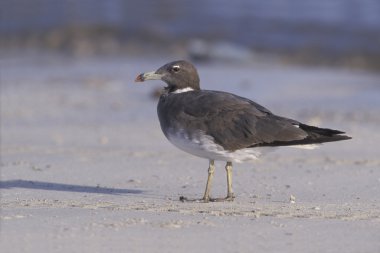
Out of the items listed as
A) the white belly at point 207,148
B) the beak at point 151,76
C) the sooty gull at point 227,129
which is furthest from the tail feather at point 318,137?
the beak at point 151,76

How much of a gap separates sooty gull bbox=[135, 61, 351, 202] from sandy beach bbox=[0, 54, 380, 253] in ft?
1.42

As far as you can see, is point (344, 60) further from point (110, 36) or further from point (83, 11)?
point (83, 11)

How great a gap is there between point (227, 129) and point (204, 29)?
51.7 feet

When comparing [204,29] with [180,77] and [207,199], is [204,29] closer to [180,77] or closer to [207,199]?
[180,77]

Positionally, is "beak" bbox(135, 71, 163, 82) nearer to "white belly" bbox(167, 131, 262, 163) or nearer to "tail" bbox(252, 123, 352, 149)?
"white belly" bbox(167, 131, 262, 163)

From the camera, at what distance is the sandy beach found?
20.2ft

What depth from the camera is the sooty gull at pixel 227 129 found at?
755cm

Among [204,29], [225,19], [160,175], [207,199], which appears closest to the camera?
[207,199]

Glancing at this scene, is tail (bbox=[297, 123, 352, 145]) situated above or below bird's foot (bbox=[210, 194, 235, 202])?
above

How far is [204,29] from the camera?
2323 centimetres

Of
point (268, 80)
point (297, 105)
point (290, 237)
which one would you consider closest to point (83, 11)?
point (268, 80)

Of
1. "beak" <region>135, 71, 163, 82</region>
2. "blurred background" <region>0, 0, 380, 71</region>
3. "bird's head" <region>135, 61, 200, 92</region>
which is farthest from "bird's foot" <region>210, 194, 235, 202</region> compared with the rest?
"blurred background" <region>0, 0, 380, 71</region>

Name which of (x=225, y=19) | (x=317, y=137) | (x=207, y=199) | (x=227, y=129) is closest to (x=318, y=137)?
(x=317, y=137)

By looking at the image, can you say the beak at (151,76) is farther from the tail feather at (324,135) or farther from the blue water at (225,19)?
the blue water at (225,19)
